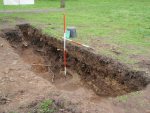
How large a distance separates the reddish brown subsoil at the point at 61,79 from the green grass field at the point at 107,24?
1.57 feet

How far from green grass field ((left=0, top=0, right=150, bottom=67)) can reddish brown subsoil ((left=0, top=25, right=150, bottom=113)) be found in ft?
1.57

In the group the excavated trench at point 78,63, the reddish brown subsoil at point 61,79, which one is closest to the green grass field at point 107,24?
the excavated trench at point 78,63

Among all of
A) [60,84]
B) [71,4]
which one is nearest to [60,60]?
[60,84]

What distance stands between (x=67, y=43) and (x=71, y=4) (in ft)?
33.8

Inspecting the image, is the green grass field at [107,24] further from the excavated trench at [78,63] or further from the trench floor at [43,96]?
the trench floor at [43,96]

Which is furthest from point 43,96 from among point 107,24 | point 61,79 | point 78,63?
point 107,24

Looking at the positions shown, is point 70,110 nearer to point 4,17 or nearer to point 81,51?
point 81,51

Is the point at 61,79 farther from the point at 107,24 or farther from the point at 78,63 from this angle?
the point at 107,24

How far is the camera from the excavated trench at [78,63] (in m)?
8.60

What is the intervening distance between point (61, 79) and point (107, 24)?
4.73 m

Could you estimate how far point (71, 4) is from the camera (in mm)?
21000

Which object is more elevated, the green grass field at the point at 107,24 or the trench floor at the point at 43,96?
the green grass field at the point at 107,24

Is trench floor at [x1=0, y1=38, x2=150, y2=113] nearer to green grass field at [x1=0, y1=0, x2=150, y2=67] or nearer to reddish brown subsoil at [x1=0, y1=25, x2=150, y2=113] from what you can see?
reddish brown subsoil at [x1=0, y1=25, x2=150, y2=113]

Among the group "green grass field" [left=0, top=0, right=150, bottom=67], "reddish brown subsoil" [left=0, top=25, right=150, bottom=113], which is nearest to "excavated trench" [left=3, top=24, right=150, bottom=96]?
"reddish brown subsoil" [left=0, top=25, right=150, bottom=113]
